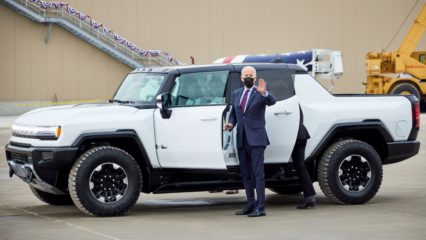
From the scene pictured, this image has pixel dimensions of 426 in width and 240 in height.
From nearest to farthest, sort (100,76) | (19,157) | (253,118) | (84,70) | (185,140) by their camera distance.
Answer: (253,118) < (185,140) < (19,157) < (84,70) < (100,76)

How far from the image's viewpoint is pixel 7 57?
5047 cm

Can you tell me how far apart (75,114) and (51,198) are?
1625 mm

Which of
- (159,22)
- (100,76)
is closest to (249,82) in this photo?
(100,76)

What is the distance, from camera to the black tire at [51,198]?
13.8 meters

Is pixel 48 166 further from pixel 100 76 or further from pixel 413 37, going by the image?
pixel 100 76

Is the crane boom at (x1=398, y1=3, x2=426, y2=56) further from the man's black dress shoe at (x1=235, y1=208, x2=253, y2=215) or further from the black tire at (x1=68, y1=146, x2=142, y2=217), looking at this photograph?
the black tire at (x1=68, y1=146, x2=142, y2=217)

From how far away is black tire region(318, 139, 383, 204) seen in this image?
1328 cm

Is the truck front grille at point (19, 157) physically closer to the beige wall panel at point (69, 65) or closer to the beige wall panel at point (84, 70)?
the beige wall panel at point (69, 65)

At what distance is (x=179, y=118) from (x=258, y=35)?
4305 centimetres

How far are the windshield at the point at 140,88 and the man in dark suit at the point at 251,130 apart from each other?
3.70 ft

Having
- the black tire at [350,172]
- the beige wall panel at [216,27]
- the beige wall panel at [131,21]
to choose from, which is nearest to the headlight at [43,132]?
the black tire at [350,172]

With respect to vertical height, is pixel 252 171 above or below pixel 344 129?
below

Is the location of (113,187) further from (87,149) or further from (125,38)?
(125,38)

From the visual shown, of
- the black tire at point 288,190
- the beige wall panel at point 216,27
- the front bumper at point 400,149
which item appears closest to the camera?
the front bumper at point 400,149
